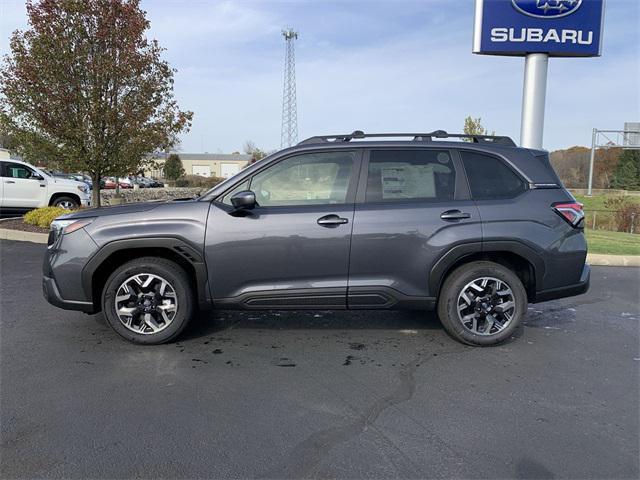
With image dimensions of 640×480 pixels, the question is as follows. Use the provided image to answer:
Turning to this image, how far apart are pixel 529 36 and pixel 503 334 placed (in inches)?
456

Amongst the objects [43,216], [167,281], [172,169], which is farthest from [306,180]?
[172,169]

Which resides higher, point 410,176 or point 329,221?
point 410,176

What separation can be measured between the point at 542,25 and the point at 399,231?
11827 mm

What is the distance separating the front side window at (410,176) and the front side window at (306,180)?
24 centimetres

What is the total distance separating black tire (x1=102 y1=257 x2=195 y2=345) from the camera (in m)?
4.32

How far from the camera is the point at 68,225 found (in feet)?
14.5

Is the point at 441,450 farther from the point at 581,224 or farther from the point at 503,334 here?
the point at 581,224

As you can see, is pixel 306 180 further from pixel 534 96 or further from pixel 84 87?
pixel 534 96

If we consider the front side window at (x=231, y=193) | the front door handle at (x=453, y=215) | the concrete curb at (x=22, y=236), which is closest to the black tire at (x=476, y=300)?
the front door handle at (x=453, y=215)

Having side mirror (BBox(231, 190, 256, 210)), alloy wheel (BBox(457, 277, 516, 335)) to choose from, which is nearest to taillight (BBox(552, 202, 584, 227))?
alloy wheel (BBox(457, 277, 516, 335))

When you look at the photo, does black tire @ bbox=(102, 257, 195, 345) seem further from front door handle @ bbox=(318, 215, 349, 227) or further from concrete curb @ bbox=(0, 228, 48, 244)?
concrete curb @ bbox=(0, 228, 48, 244)

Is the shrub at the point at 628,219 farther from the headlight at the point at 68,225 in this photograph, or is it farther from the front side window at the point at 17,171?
the headlight at the point at 68,225

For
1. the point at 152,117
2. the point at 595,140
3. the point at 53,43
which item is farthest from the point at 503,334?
the point at 595,140

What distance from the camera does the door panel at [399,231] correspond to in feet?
14.2
